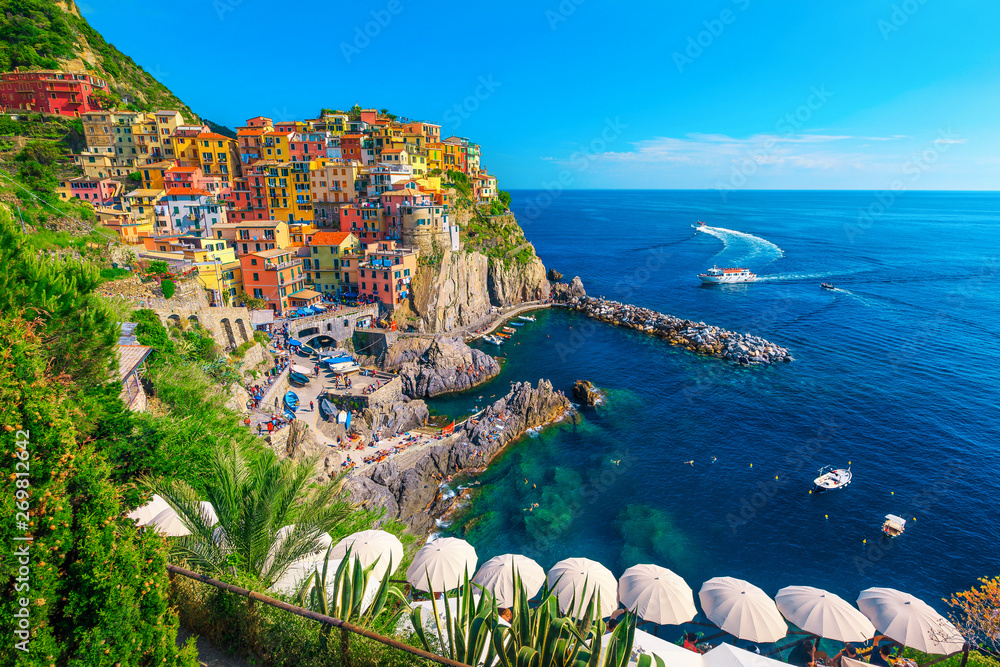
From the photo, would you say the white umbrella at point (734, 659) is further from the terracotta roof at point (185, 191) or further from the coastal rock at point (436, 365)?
the terracotta roof at point (185, 191)

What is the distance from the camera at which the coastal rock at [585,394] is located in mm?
39134

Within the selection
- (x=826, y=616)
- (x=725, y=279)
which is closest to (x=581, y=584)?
(x=826, y=616)

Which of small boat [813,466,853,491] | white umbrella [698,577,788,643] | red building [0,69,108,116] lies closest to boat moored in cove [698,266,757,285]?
small boat [813,466,853,491]

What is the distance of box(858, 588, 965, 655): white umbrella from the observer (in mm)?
14789

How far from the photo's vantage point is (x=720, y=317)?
6097cm

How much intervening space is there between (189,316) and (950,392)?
5989 centimetres

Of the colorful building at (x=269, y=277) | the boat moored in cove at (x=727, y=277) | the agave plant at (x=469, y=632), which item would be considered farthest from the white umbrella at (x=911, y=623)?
the boat moored in cove at (x=727, y=277)

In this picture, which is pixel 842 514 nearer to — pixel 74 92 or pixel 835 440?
pixel 835 440

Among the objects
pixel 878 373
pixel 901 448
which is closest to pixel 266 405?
pixel 901 448

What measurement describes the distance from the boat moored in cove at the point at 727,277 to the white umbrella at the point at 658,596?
70028 millimetres

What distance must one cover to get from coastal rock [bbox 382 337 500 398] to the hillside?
54.9 meters

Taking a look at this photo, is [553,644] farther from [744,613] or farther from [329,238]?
[329,238]

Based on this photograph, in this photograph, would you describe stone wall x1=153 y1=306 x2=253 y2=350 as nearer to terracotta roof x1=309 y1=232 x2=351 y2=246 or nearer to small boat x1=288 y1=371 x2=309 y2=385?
small boat x1=288 y1=371 x2=309 y2=385

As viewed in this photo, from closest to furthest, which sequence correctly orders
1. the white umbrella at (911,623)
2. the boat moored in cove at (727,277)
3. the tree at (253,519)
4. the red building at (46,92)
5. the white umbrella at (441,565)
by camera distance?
the tree at (253,519) → the white umbrella at (911,623) → the white umbrella at (441,565) → the red building at (46,92) → the boat moored in cove at (727,277)
